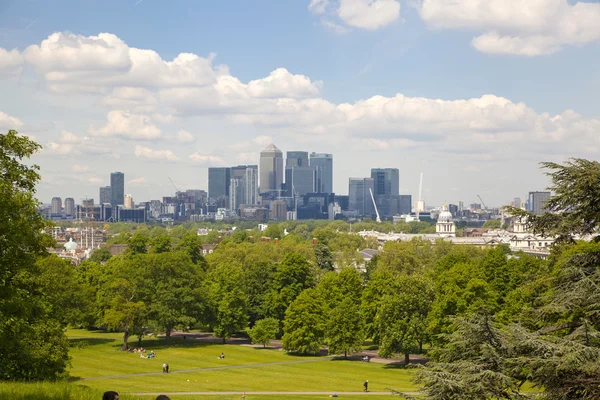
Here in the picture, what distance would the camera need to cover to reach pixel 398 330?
188ft

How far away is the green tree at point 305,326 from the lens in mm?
62344


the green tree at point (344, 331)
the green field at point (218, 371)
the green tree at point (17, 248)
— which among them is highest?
the green tree at point (17, 248)

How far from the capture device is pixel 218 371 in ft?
174

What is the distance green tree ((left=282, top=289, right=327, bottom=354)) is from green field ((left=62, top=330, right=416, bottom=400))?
1240 millimetres

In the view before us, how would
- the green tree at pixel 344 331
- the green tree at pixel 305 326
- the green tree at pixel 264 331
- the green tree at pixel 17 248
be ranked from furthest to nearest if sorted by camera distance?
1. the green tree at pixel 264 331
2. the green tree at pixel 305 326
3. the green tree at pixel 344 331
4. the green tree at pixel 17 248

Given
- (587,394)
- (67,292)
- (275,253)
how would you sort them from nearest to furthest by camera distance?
1. (587,394)
2. (67,292)
3. (275,253)

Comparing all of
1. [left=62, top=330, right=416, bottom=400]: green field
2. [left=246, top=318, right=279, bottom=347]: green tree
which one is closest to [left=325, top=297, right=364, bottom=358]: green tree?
[left=62, top=330, right=416, bottom=400]: green field

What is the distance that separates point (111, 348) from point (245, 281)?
16817 millimetres

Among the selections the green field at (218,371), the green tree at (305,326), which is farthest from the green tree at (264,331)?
the green tree at (305,326)

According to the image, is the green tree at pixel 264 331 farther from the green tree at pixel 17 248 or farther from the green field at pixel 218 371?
the green tree at pixel 17 248

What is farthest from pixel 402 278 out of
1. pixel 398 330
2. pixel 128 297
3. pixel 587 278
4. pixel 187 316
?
pixel 587 278

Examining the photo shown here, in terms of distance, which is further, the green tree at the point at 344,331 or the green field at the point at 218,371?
the green tree at the point at 344,331

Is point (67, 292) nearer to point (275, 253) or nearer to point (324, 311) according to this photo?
point (324, 311)

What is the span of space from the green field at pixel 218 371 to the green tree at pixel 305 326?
48.8 inches
